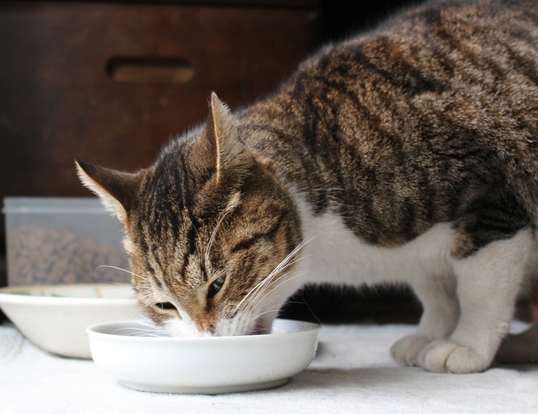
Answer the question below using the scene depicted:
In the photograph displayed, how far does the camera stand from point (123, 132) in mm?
2344

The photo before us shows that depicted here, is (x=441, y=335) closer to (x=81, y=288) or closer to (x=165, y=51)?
(x=81, y=288)

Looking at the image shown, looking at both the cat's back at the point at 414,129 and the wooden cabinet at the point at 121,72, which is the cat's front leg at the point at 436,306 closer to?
the cat's back at the point at 414,129

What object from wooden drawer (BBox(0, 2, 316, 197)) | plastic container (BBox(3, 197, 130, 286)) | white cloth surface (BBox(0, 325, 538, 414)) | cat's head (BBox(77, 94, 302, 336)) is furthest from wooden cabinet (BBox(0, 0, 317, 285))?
cat's head (BBox(77, 94, 302, 336))

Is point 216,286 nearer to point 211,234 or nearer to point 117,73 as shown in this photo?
point 211,234

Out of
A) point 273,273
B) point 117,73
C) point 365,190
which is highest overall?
point 117,73

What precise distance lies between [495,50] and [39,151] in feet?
5.11

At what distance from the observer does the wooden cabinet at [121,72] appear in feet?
7.53

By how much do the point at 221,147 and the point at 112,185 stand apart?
26 cm

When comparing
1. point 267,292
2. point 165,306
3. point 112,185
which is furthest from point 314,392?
point 112,185

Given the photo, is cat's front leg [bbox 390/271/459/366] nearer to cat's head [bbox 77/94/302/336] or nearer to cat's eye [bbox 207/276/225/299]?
cat's head [bbox 77/94/302/336]

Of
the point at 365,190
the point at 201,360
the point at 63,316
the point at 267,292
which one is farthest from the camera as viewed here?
the point at 63,316

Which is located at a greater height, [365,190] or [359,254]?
[365,190]

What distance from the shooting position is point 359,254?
1.46 m

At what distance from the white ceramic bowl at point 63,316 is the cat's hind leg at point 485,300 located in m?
0.68
